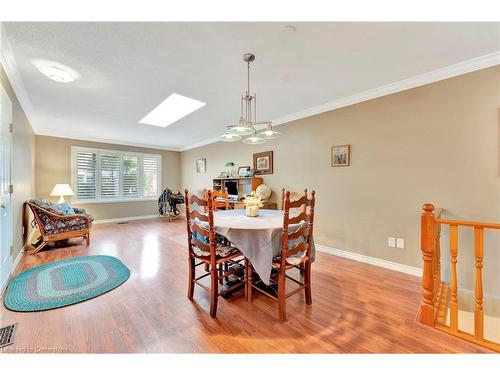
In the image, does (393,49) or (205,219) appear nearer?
(205,219)

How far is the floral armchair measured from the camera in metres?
3.47

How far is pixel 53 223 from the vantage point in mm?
3621

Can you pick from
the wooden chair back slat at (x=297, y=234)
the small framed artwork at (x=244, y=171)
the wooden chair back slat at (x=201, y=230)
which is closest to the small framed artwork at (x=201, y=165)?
the small framed artwork at (x=244, y=171)

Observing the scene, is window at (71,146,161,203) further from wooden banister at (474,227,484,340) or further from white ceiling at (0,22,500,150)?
wooden banister at (474,227,484,340)

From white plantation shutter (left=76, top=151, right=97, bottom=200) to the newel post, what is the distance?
709cm

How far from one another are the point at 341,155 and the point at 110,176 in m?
6.20

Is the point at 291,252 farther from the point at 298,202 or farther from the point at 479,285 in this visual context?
the point at 479,285
